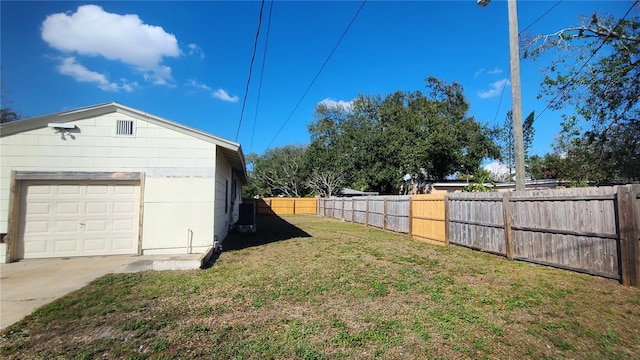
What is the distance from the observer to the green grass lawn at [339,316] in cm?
322

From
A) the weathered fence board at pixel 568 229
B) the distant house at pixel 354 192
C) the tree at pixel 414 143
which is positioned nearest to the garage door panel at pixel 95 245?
the weathered fence board at pixel 568 229

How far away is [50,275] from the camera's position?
5.97 m

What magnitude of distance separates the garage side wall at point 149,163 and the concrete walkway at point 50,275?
702 mm

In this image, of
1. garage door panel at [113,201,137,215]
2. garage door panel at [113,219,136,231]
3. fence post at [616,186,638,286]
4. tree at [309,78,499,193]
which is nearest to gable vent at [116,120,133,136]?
garage door panel at [113,201,137,215]

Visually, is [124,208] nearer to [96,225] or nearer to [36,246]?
[96,225]

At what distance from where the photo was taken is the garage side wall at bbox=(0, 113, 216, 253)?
7359 millimetres

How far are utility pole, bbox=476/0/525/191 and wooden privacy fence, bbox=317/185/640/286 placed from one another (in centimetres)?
82

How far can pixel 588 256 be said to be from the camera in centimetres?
578

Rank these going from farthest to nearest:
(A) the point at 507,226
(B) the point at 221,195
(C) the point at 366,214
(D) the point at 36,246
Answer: (C) the point at 366,214 → (B) the point at 221,195 → (A) the point at 507,226 → (D) the point at 36,246

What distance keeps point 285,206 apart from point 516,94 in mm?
25692

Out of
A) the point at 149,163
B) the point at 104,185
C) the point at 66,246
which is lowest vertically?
the point at 66,246

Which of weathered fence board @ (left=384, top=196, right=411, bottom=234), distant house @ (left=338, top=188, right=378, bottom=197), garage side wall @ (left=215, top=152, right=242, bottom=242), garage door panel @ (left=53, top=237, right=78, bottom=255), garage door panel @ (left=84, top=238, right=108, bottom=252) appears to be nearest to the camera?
garage door panel @ (left=53, top=237, right=78, bottom=255)

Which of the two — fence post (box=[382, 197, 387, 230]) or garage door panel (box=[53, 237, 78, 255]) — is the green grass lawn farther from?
fence post (box=[382, 197, 387, 230])

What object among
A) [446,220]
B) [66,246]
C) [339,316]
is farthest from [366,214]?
[339,316]
